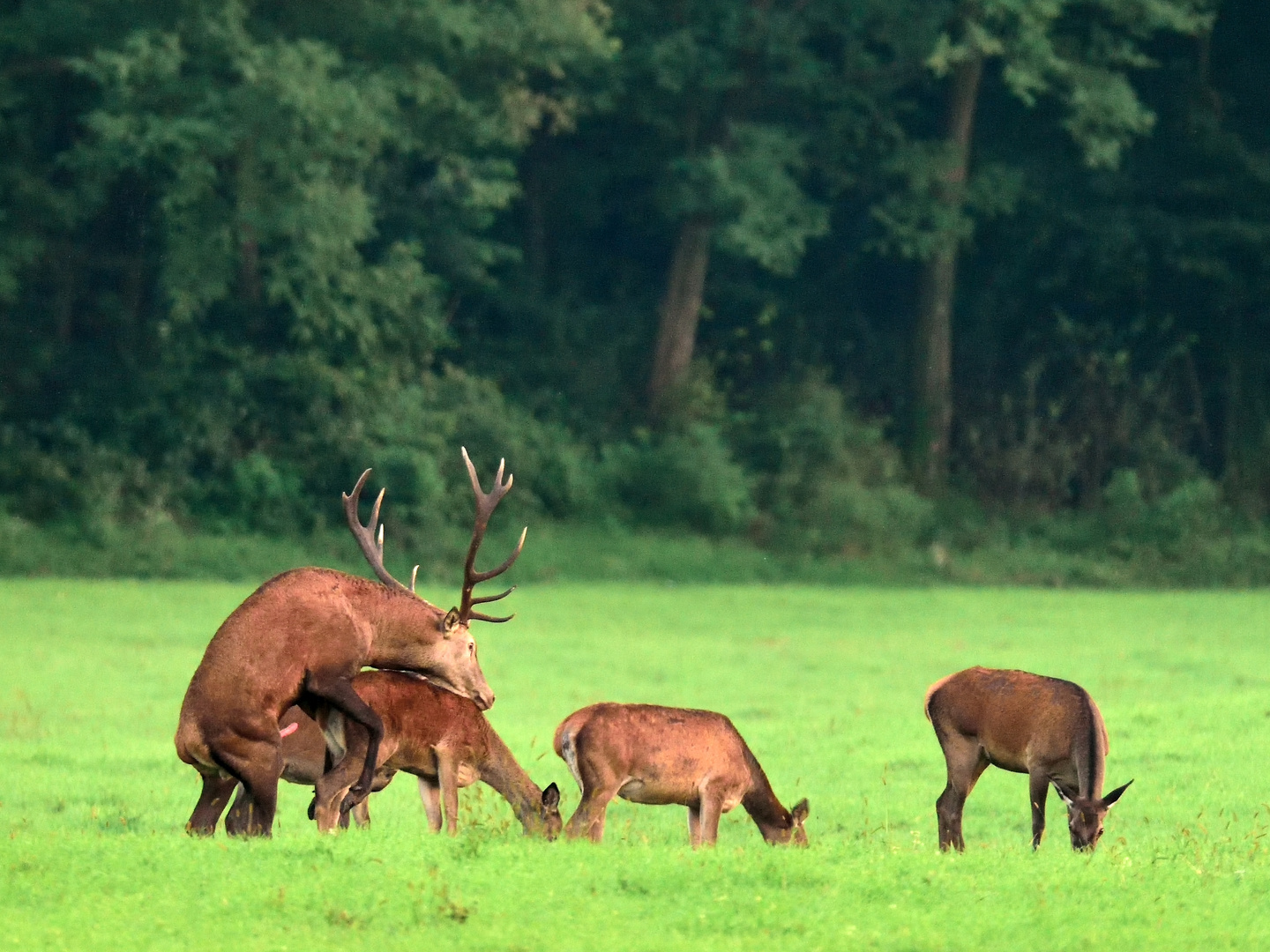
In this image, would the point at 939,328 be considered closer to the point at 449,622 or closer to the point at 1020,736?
the point at 1020,736

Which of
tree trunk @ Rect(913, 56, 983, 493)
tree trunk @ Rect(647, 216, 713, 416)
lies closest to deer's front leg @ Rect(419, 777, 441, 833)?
tree trunk @ Rect(647, 216, 713, 416)

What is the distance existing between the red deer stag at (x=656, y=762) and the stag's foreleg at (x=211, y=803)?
1661mm

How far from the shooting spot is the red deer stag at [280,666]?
10180 millimetres

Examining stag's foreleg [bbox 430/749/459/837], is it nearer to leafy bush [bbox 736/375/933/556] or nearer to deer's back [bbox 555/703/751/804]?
deer's back [bbox 555/703/751/804]

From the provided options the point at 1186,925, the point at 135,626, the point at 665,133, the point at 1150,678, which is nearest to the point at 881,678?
the point at 1150,678

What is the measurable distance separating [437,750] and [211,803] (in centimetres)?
116

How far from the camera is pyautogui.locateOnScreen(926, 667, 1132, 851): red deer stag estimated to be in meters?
10.9

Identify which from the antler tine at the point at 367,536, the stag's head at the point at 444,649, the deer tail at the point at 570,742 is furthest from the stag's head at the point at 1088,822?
the antler tine at the point at 367,536

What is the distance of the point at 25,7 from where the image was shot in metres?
28.8

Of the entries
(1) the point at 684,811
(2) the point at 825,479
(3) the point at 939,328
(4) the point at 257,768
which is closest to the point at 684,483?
(2) the point at 825,479

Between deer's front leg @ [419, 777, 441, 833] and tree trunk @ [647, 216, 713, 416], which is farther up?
tree trunk @ [647, 216, 713, 416]

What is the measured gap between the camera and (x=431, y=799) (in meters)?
11.4

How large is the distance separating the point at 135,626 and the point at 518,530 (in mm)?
7176

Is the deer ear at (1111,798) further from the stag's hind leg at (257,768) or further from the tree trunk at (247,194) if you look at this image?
the tree trunk at (247,194)
